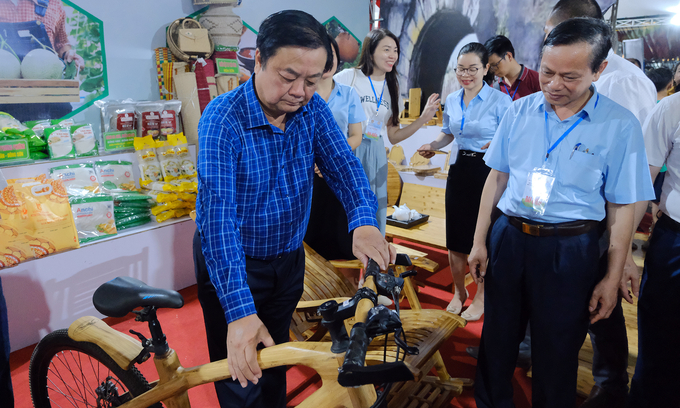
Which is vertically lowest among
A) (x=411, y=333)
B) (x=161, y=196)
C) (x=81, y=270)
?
(x=411, y=333)

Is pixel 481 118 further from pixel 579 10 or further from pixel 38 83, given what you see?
pixel 38 83

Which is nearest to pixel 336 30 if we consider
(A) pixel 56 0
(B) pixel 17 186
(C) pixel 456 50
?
(C) pixel 456 50

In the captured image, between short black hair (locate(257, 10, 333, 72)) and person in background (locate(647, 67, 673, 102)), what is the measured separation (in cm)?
404

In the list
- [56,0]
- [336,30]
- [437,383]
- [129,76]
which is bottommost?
[437,383]

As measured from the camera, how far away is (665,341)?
169cm

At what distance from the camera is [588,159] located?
57.1 inches

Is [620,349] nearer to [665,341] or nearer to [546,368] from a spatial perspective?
[665,341]

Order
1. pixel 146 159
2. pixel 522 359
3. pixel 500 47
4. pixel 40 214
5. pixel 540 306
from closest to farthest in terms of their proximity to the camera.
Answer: pixel 540 306 → pixel 522 359 → pixel 40 214 → pixel 500 47 → pixel 146 159

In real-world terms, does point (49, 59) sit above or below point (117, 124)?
above

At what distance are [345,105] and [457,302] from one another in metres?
1.71

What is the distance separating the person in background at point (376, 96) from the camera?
2910 mm

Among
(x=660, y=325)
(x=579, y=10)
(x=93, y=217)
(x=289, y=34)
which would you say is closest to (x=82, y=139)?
(x=93, y=217)

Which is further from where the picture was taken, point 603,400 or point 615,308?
point 603,400

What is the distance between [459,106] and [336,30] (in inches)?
149
